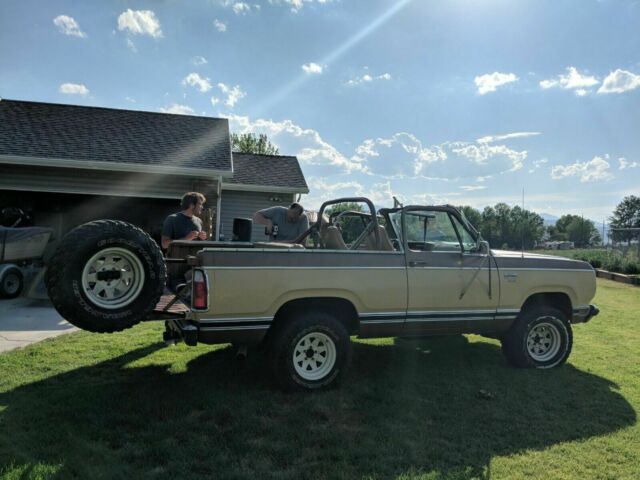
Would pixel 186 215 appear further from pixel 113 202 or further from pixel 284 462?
pixel 113 202

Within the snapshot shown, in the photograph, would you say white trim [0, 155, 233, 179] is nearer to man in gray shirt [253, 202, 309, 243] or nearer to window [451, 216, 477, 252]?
man in gray shirt [253, 202, 309, 243]

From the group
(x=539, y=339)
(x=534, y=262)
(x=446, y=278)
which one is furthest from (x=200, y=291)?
(x=539, y=339)

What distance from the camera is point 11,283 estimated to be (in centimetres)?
940

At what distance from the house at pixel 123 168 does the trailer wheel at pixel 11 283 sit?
2384 millimetres

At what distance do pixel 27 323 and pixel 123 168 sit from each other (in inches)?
180

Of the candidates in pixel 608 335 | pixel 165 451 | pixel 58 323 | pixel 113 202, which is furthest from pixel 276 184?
pixel 165 451

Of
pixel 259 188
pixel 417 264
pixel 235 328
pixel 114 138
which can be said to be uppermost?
pixel 114 138

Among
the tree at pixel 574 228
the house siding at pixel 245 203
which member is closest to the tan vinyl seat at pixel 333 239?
the house siding at pixel 245 203

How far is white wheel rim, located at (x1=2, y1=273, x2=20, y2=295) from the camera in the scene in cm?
922

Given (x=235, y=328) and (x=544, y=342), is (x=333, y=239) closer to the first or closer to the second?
(x=235, y=328)

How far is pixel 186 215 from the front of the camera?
5938 mm

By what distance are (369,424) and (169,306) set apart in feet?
6.48

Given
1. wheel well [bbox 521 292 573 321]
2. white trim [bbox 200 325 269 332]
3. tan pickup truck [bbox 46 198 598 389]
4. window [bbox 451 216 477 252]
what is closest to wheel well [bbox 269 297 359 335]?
tan pickup truck [bbox 46 198 598 389]

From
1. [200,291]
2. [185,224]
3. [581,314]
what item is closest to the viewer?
[200,291]
